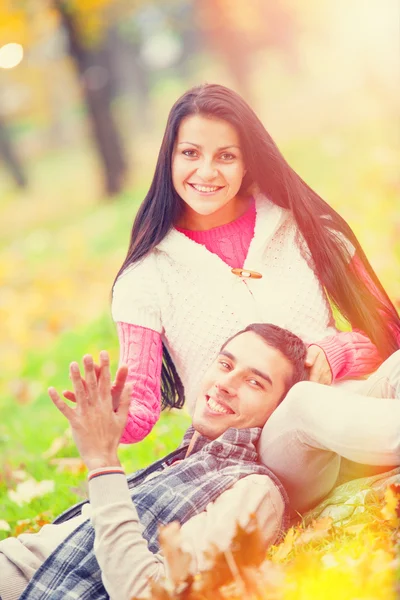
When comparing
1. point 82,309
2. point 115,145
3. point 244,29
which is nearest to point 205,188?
point 82,309

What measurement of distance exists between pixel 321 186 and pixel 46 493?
5.31 m

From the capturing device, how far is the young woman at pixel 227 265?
8.74 feet

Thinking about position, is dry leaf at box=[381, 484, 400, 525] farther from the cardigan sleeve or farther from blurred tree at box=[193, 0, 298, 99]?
blurred tree at box=[193, 0, 298, 99]

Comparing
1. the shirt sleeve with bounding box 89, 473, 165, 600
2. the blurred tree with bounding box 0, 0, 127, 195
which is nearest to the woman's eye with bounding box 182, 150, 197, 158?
the shirt sleeve with bounding box 89, 473, 165, 600

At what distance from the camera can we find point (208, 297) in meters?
2.74

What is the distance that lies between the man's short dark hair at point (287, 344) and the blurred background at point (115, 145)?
1.95 m

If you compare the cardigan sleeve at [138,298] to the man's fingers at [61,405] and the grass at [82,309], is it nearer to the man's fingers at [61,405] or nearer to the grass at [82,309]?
the man's fingers at [61,405]

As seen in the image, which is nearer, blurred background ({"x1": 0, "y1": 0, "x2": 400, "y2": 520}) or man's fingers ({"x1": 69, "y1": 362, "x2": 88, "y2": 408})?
man's fingers ({"x1": 69, "y1": 362, "x2": 88, "y2": 408})

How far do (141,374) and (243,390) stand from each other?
1.28ft

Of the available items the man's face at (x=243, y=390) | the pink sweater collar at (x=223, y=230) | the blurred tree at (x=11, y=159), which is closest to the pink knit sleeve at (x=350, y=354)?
the man's face at (x=243, y=390)

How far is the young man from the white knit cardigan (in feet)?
0.66

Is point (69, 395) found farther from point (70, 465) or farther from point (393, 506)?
point (70, 465)

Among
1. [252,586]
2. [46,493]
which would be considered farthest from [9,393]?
[252,586]

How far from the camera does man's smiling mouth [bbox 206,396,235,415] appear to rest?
92.7 inches
